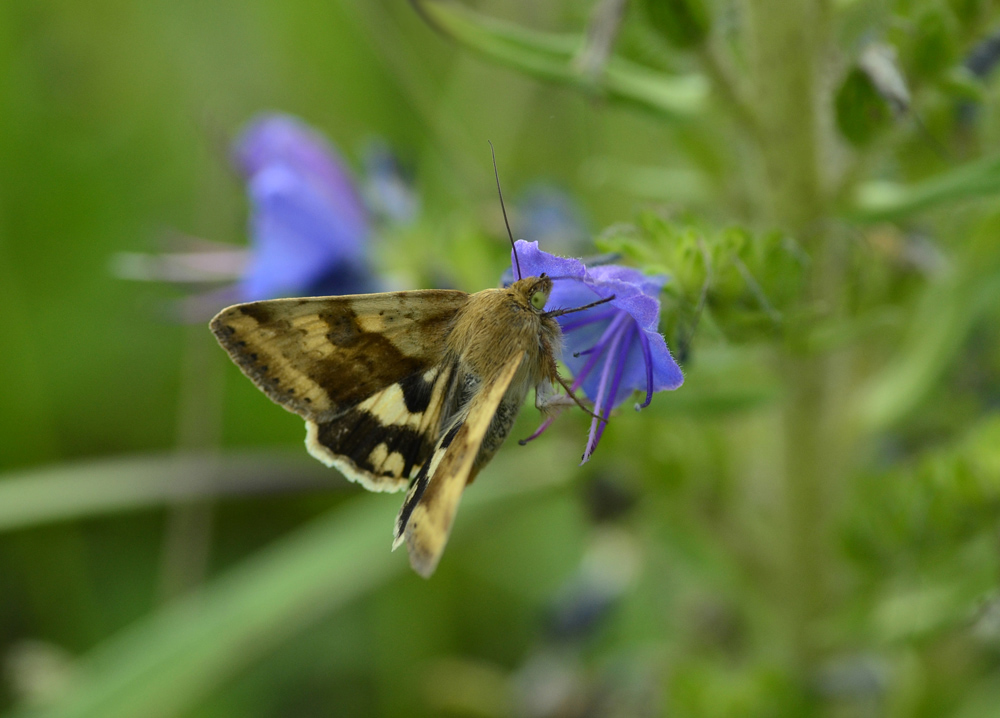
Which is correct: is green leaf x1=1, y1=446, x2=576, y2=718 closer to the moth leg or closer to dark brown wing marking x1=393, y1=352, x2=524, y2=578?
the moth leg

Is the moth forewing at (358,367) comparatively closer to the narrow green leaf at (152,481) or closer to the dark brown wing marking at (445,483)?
the dark brown wing marking at (445,483)

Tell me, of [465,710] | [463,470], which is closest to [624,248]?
[463,470]

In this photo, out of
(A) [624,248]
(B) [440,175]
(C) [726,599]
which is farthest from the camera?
(B) [440,175]

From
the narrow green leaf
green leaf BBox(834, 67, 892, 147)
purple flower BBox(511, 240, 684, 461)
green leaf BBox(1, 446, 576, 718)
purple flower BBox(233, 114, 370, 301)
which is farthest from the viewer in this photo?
the narrow green leaf

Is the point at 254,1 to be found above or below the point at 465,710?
above

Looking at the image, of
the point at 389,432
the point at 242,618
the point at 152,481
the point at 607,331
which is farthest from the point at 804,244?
the point at 152,481

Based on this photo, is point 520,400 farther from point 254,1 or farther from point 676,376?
point 254,1

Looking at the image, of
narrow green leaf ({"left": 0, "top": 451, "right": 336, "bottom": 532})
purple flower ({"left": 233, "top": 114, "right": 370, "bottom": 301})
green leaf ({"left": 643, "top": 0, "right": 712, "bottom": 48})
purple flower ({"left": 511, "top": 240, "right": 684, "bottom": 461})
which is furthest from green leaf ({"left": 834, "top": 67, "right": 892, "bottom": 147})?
narrow green leaf ({"left": 0, "top": 451, "right": 336, "bottom": 532})
